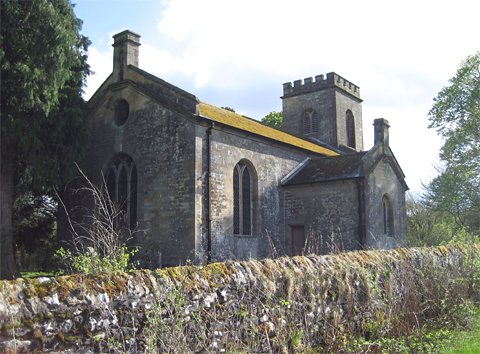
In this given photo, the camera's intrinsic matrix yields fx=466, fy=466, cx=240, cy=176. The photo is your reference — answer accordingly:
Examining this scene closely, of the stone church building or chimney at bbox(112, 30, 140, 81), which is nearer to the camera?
the stone church building

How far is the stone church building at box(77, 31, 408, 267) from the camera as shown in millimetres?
17500

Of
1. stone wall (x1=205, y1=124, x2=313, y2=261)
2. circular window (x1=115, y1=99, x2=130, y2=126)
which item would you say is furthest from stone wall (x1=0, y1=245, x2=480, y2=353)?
circular window (x1=115, y1=99, x2=130, y2=126)

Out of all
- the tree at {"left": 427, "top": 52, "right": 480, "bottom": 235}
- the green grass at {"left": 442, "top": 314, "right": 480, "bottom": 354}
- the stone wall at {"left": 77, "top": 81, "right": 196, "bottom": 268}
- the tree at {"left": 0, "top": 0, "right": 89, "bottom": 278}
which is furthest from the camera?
the tree at {"left": 427, "top": 52, "right": 480, "bottom": 235}

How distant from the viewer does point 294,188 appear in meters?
21.4

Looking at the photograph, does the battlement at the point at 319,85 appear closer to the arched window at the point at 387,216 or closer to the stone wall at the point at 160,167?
the arched window at the point at 387,216

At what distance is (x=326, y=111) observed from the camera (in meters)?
33.2

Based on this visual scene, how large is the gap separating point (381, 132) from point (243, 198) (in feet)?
26.4

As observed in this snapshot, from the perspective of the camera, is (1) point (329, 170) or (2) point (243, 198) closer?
(2) point (243, 198)

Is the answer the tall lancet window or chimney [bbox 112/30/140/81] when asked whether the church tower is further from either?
chimney [bbox 112/30/140/81]

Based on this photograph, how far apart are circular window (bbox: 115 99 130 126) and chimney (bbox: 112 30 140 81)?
43.0 inches

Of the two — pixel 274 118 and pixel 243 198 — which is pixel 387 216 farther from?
pixel 274 118

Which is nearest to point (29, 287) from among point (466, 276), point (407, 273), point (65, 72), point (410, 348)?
point (410, 348)

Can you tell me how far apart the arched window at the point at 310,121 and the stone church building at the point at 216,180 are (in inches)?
414

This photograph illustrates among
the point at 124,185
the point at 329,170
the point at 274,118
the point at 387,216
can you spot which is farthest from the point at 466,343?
the point at 274,118
